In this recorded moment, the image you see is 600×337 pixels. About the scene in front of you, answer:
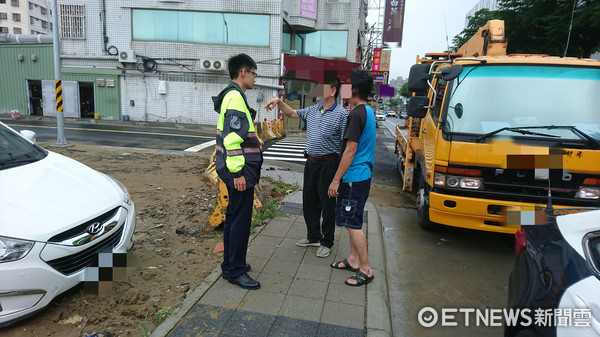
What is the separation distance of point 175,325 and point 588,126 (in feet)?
15.8

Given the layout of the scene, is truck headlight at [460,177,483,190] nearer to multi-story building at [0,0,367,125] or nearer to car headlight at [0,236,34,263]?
car headlight at [0,236,34,263]

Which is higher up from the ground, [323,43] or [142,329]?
[323,43]

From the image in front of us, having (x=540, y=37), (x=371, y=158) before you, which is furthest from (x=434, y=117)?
(x=540, y=37)

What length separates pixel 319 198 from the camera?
4176 millimetres

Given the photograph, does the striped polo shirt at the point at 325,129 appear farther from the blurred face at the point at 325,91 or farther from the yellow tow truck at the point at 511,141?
the yellow tow truck at the point at 511,141

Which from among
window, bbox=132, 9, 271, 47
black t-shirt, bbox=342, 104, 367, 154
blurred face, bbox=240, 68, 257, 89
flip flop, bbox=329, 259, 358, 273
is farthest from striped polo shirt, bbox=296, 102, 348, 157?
window, bbox=132, 9, 271, 47

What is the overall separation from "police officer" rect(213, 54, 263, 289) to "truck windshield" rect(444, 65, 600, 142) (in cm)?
265

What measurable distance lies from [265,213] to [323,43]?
72.7 ft

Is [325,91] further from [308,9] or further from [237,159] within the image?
[308,9]

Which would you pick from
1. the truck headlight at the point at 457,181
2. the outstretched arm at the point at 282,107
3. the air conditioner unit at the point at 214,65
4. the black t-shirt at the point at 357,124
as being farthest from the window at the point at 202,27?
the black t-shirt at the point at 357,124

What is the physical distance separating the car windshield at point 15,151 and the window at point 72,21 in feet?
72.2

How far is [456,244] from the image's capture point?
5043mm

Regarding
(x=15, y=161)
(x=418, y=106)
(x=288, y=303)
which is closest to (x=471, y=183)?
(x=418, y=106)

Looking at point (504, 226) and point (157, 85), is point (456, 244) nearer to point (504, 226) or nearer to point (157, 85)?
point (504, 226)
